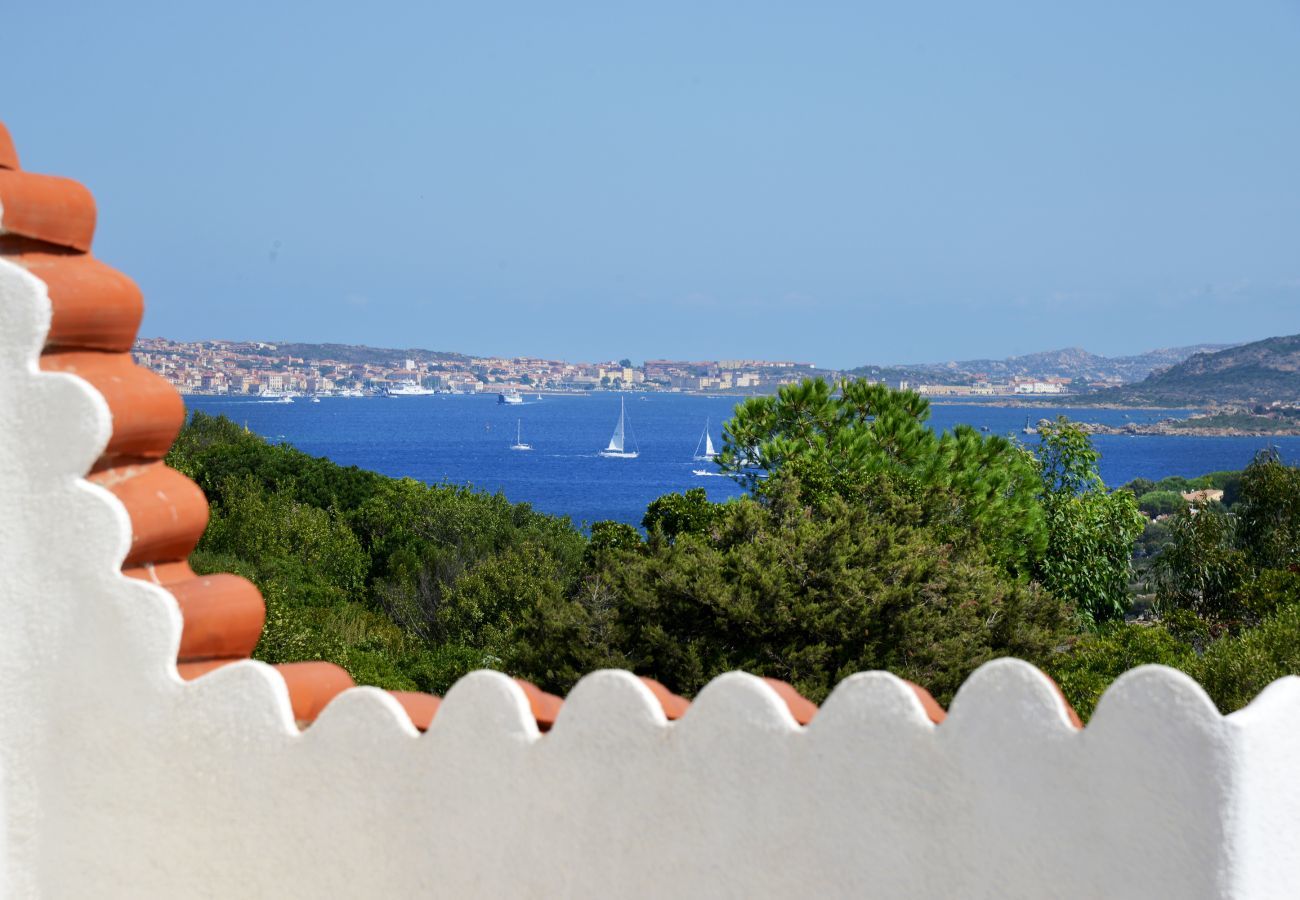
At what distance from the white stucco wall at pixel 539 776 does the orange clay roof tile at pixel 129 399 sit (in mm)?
98

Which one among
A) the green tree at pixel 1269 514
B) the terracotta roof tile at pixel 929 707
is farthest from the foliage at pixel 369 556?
the terracotta roof tile at pixel 929 707

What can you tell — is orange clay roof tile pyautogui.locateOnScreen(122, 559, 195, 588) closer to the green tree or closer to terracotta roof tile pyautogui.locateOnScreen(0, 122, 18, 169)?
terracotta roof tile pyautogui.locateOnScreen(0, 122, 18, 169)

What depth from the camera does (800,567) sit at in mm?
15555

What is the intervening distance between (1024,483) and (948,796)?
25899 millimetres

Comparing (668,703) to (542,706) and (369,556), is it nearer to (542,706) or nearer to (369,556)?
(542,706)

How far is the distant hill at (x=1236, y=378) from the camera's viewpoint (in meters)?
160

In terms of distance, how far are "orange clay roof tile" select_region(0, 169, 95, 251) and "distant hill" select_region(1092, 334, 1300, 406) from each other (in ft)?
552

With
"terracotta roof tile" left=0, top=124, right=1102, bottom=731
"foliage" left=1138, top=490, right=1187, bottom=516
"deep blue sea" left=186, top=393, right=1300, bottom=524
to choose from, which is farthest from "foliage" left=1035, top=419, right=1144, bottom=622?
"deep blue sea" left=186, top=393, right=1300, bottom=524

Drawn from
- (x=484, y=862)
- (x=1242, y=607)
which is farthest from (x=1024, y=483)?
(x=484, y=862)

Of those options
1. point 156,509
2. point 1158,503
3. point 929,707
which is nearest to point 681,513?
point 156,509

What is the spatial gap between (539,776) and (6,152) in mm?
2800

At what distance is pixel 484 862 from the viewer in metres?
4.45

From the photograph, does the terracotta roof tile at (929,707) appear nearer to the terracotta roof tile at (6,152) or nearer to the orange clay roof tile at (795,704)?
the orange clay roof tile at (795,704)

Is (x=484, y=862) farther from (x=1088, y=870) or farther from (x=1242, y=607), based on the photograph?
(x=1242, y=607)
